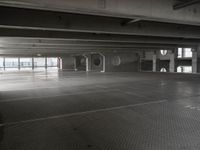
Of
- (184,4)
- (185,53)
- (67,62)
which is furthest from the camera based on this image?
(67,62)

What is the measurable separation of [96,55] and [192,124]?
18.1m

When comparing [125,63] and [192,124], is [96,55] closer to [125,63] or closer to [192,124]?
[125,63]

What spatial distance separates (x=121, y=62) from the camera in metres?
18.5

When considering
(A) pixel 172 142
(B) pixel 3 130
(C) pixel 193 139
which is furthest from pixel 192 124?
(B) pixel 3 130

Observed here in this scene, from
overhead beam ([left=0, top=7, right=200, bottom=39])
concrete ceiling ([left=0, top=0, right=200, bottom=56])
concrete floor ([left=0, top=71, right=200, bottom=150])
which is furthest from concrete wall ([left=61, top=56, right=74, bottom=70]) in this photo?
concrete floor ([left=0, top=71, right=200, bottom=150])

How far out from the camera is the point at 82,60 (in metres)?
25.5

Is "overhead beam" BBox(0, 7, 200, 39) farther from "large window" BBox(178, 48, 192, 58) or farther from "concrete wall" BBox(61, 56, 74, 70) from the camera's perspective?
"concrete wall" BBox(61, 56, 74, 70)

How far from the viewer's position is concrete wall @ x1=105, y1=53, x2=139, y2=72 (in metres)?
18.5

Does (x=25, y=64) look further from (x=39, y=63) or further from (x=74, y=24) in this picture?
Answer: (x=74, y=24)

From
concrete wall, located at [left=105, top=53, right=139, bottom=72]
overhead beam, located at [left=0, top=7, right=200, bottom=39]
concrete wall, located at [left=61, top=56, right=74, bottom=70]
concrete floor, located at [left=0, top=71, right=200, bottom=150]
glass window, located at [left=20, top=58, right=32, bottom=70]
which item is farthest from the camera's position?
glass window, located at [left=20, top=58, right=32, bottom=70]

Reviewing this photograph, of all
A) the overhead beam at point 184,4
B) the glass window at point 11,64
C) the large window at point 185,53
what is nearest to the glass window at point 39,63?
the glass window at point 11,64

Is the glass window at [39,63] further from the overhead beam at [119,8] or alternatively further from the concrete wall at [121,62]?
the overhead beam at [119,8]

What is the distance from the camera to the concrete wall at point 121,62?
727 inches

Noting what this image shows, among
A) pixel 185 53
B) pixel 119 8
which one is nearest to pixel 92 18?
pixel 119 8
